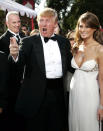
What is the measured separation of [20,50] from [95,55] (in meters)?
1.00

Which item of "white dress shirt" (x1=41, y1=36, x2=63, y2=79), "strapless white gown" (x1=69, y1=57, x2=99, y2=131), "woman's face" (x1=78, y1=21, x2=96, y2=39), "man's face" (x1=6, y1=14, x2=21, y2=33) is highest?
"man's face" (x1=6, y1=14, x2=21, y2=33)

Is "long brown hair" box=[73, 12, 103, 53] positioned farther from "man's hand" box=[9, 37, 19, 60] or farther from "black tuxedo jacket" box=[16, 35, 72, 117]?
"man's hand" box=[9, 37, 19, 60]

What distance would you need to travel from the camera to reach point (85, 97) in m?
3.49

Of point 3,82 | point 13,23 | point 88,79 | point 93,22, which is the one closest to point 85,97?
point 88,79

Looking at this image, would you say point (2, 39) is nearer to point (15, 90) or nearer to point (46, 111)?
point (15, 90)

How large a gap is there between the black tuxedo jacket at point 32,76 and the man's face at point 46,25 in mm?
131

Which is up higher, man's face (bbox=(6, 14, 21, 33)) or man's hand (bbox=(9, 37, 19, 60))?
man's face (bbox=(6, 14, 21, 33))

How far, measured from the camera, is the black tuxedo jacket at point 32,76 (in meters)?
3.23

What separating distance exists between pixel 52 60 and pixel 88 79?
565 millimetres

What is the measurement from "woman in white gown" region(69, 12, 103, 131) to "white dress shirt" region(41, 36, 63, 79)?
26 cm

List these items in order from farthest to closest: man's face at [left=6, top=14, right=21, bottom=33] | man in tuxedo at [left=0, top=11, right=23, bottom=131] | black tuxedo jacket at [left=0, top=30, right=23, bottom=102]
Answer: man's face at [left=6, top=14, right=21, bottom=33], man in tuxedo at [left=0, top=11, right=23, bottom=131], black tuxedo jacket at [left=0, top=30, right=23, bottom=102]

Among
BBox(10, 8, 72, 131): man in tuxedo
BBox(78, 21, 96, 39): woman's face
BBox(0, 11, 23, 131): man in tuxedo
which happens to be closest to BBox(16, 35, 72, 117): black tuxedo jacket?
BBox(10, 8, 72, 131): man in tuxedo

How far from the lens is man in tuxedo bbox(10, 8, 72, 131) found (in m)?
3.25

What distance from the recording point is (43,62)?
3.24 metres
